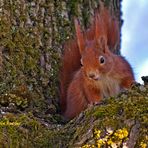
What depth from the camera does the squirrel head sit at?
9.73 feet

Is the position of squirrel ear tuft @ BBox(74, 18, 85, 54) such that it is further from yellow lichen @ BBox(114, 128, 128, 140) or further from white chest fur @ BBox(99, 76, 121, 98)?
yellow lichen @ BBox(114, 128, 128, 140)

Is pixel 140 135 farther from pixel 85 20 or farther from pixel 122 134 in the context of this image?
pixel 85 20

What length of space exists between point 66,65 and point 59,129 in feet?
3.11

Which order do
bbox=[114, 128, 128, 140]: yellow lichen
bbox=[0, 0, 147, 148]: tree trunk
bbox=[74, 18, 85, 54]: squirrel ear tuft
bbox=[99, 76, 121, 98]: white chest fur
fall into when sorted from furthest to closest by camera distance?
1. bbox=[99, 76, 121, 98]: white chest fur
2. bbox=[74, 18, 85, 54]: squirrel ear tuft
3. bbox=[0, 0, 147, 148]: tree trunk
4. bbox=[114, 128, 128, 140]: yellow lichen

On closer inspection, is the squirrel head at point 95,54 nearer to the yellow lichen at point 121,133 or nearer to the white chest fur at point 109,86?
the white chest fur at point 109,86

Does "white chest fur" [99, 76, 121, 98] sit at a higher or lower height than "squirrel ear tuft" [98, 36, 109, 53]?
lower

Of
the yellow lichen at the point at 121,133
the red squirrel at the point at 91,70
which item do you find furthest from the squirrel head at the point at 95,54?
the yellow lichen at the point at 121,133

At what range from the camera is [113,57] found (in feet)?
10.3

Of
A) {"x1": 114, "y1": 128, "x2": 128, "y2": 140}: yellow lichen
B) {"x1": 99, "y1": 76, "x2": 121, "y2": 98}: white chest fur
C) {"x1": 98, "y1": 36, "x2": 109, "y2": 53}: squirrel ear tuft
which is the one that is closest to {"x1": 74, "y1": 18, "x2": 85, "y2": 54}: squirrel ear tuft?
{"x1": 98, "y1": 36, "x2": 109, "y2": 53}: squirrel ear tuft

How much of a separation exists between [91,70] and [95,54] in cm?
17

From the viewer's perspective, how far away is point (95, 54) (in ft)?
10.4

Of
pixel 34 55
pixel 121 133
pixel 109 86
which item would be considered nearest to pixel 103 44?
pixel 109 86

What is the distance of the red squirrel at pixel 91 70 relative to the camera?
2988 millimetres

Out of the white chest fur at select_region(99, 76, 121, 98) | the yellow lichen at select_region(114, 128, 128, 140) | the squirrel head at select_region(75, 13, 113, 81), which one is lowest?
the yellow lichen at select_region(114, 128, 128, 140)
